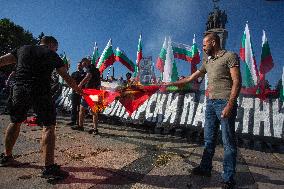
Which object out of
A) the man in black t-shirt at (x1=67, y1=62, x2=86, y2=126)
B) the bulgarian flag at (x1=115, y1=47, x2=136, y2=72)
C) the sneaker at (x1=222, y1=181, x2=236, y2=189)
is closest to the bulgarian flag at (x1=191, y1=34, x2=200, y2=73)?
the bulgarian flag at (x1=115, y1=47, x2=136, y2=72)

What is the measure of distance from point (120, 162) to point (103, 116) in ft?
21.8

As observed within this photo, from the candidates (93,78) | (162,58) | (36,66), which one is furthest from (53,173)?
(162,58)

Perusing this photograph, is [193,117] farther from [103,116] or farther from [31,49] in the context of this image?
[31,49]

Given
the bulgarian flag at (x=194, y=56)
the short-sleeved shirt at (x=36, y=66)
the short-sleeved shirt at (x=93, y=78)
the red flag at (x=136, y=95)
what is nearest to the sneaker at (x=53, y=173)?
the short-sleeved shirt at (x=36, y=66)

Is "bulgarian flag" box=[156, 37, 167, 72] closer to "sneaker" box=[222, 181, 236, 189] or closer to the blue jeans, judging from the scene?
the blue jeans

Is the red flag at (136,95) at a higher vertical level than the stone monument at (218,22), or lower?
lower

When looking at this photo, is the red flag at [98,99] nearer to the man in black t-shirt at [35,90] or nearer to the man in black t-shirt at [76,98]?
the man in black t-shirt at [35,90]

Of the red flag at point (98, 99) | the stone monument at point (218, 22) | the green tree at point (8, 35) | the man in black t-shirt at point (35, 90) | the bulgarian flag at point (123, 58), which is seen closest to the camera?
the man in black t-shirt at point (35, 90)

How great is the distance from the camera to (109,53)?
44.4ft

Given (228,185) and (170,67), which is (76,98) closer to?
(170,67)

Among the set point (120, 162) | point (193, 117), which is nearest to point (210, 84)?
point (120, 162)

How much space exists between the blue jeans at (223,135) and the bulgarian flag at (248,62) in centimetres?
803

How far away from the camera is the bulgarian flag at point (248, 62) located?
1159 cm

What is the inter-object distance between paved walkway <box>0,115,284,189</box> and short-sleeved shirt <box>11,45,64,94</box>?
1191 mm
